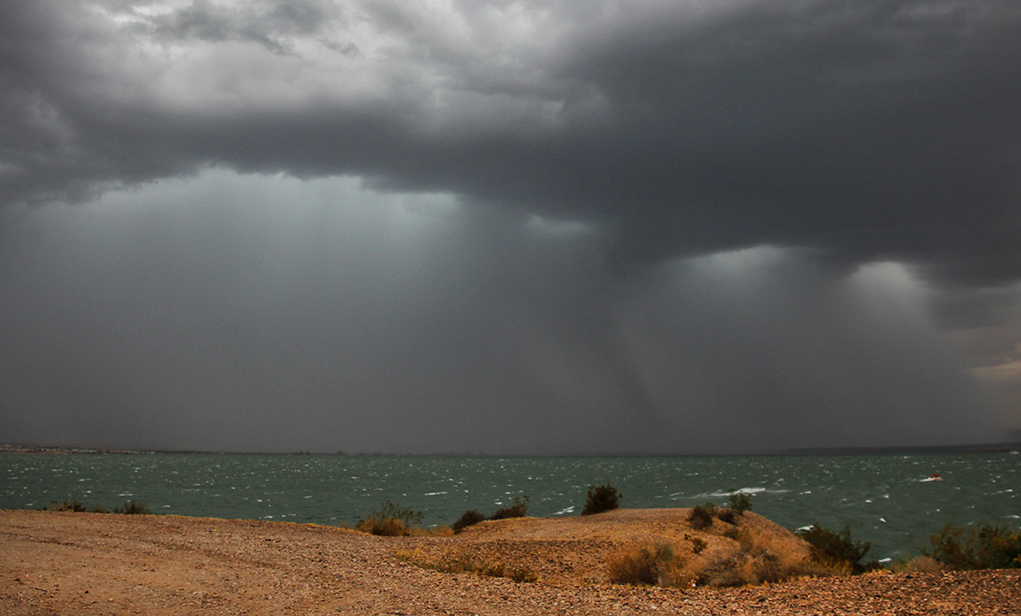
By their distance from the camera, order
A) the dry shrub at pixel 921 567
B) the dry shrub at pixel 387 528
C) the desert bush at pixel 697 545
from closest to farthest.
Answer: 1. the dry shrub at pixel 921 567
2. the desert bush at pixel 697 545
3. the dry shrub at pixel 387 528

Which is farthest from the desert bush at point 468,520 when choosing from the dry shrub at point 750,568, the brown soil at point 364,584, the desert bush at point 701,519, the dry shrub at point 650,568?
the dry shrub at point 750,568

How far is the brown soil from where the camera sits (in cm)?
1053

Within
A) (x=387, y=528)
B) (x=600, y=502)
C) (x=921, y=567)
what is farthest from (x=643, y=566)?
(x=600, y=502)

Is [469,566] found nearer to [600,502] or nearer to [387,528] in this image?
[387,528]

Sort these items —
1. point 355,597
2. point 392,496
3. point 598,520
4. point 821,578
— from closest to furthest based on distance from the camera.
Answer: point 355,597, point 821,578, point 598,520, point 392,496

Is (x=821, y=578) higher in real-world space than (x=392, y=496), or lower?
higher

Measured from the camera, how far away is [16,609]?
10.4 metres

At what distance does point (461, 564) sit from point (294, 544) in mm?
5570

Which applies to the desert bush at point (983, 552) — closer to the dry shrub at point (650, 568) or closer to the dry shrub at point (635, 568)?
the dry shrub at point (650, 568)

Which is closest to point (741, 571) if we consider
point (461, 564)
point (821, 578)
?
point (821, 578)

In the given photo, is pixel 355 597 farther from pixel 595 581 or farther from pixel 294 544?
pixel 294 544

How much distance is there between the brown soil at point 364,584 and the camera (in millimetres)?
10531

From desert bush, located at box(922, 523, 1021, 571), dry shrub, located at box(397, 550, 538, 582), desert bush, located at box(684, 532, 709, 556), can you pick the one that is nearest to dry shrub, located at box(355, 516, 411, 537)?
dry shrub, located at box(397, 550, 538, 582)

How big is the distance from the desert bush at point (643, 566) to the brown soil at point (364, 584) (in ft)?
1.75
